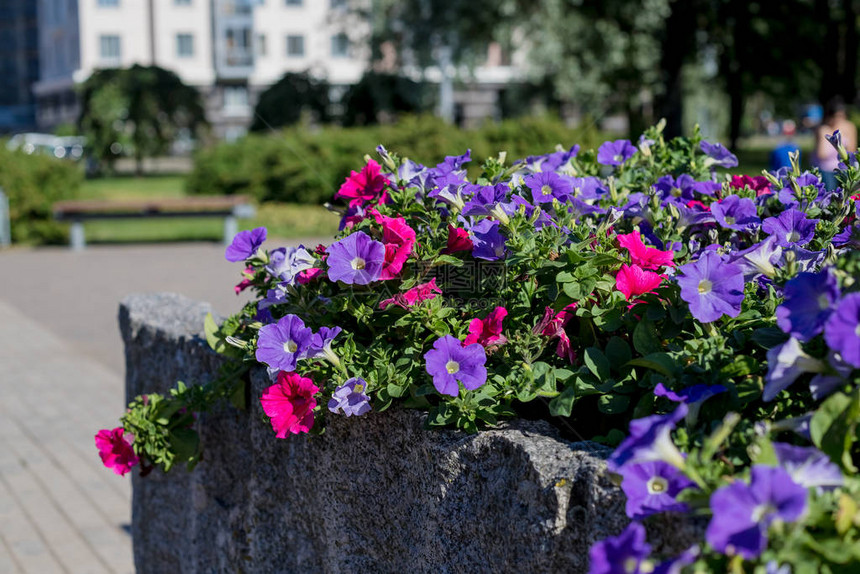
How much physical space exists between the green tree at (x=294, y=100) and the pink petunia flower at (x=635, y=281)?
92.0 feet

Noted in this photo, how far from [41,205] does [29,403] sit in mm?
9316

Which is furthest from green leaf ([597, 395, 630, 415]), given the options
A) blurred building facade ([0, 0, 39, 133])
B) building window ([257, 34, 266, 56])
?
blurred building facade ([0, 0, 39, 133])

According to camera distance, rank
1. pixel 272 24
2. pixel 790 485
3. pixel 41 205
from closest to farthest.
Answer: pixel 790 485 < pixel 41 205 < pixel 272 24

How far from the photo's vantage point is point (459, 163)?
7.33ft

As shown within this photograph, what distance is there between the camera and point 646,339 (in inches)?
64.1

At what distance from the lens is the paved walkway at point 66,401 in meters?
3.99

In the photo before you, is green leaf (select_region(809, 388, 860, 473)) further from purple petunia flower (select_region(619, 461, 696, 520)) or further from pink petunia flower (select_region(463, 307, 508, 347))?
pink petunia flower (select_region(463, 307, 508, 347))

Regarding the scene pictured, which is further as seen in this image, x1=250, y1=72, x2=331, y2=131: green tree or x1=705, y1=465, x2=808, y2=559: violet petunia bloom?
x1=250, y1=72, x2=331, y2=131: green tree

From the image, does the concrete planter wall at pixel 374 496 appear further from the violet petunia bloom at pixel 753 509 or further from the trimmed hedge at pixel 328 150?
the trimmed hedge at pixel 328 150

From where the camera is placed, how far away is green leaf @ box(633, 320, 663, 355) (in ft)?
5.30

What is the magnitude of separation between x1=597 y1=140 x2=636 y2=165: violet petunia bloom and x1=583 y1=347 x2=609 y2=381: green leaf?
0.91m

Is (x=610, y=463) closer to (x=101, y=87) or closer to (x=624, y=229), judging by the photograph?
(x=624, y=229)

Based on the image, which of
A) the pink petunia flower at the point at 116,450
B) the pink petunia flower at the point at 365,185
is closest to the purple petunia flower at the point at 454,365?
the pink petunia flower at the point at 365,185

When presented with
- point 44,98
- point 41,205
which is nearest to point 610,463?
point 41,205
